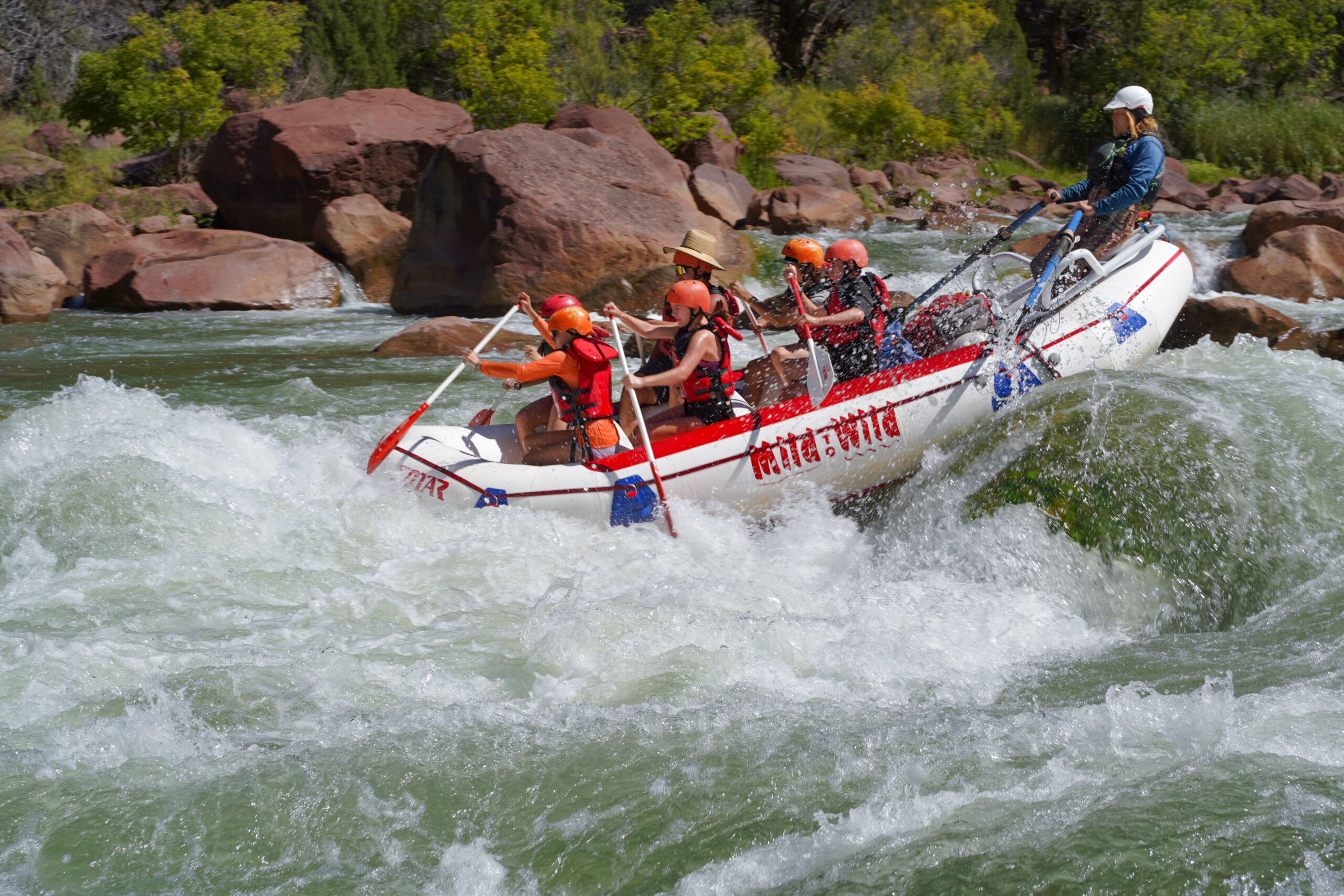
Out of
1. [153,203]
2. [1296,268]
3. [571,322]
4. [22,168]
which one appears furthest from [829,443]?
[22,168]

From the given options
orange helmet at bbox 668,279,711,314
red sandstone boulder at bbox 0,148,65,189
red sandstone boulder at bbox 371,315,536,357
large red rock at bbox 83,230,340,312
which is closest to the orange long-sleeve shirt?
orange helmet at bbox 668,279,711,314

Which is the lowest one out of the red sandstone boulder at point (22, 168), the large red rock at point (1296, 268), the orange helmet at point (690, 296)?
the red sandstone boulder at point (22, 168)

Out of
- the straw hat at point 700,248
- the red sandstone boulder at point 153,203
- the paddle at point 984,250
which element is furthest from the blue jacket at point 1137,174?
the red sandstone boulder at point 153,203

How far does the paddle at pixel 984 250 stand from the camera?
682 cm

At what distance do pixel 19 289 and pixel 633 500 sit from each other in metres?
10.9

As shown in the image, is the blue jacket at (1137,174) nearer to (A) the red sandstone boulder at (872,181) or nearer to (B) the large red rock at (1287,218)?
(B) the large red rock at (1287,218)

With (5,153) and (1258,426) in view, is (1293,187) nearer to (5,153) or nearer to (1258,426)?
(1258,426)

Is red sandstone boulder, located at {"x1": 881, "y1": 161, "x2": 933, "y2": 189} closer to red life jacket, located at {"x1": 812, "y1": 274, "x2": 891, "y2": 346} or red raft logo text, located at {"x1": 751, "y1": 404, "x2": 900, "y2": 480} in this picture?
red life jacket, located at {"x1": 812, "y1": 274, "x2": 891, "y2": 346}

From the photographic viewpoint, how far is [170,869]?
332 cm

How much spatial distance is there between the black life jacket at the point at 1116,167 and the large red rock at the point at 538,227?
5.70 meters

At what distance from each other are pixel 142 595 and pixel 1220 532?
5.15 metres

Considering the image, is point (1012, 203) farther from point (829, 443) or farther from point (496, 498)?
point (496, 498)

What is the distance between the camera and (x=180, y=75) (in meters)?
20.8

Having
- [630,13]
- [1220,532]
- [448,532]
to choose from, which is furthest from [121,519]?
[630,13]
